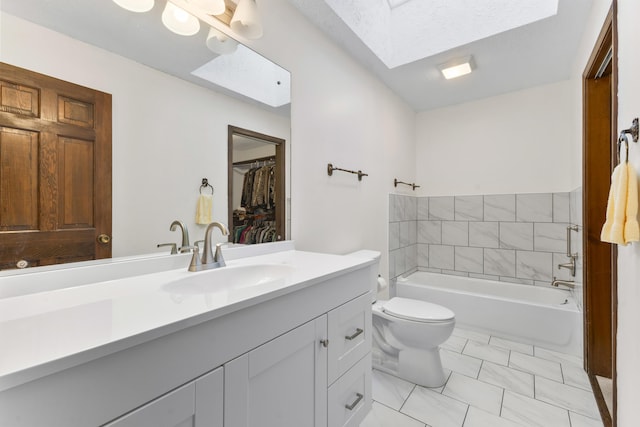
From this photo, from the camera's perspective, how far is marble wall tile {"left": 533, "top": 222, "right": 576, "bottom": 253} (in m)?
2.67

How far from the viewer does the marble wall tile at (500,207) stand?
2914mm

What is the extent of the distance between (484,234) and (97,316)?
3.29 metres

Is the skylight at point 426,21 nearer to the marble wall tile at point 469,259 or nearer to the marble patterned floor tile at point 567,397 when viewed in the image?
the marble wall tile at point 469,259

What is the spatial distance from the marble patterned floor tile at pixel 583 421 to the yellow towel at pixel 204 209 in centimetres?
213

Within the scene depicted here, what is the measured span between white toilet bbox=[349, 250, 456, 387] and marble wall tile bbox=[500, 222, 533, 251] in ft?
4.99

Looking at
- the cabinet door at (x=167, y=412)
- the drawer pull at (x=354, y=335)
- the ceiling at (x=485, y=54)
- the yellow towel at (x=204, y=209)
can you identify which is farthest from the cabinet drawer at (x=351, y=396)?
the ceiling at (x=485, y=54)

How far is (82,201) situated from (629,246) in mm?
1971

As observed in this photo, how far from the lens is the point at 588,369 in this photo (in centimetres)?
190

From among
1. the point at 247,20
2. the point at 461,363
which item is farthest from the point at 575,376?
the point at 247,20

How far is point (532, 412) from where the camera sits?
1577 millimetres

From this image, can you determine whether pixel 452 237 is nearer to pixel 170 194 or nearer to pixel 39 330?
pixel 170 194

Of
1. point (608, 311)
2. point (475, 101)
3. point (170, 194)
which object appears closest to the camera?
point (170, 194)

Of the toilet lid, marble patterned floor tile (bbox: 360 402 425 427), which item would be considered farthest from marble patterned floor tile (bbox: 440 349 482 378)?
marble patterned floor tile (bbox: 360 402 425 427)

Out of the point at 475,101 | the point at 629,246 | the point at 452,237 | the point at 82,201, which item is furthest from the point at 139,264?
the point at 475,101
